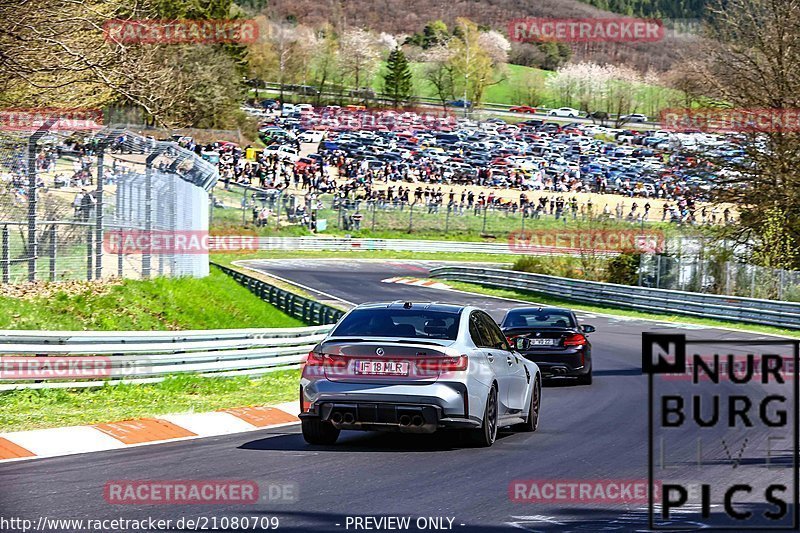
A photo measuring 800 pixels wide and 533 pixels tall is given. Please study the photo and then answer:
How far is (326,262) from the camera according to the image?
59.8 m

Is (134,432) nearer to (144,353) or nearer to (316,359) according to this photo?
(316,359)

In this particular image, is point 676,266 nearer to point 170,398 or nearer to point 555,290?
point 555,290

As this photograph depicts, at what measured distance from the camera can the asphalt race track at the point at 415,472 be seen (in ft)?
25.2

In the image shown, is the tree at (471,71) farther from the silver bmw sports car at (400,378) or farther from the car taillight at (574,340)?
the silver bmw sports car at (400,378)

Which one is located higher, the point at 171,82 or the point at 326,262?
the point at 171,82

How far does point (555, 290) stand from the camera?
146ft

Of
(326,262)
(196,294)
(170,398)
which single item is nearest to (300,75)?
(326,262)

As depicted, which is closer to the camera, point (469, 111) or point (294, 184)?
point (294, 184)

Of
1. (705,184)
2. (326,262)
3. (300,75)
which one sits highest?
(300,75)

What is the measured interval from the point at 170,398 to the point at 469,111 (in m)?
117

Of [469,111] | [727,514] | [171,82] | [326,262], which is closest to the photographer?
[727,514]

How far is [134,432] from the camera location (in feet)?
38.9

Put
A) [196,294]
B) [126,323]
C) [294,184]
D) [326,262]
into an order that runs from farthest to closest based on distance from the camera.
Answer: [294,184]
[326,262]
[196,294]
[126,323]

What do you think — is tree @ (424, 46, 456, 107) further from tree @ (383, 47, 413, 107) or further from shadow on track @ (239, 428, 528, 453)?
shadow on track @ (239, 428, 528, 453)
